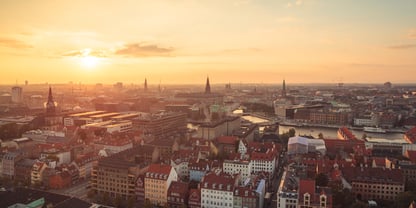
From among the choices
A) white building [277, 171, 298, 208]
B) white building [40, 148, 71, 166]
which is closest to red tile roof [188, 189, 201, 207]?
white building [277, 171, 298, 208]

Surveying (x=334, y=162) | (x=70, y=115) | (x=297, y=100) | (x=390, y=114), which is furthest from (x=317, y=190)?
(x=297, y=100)

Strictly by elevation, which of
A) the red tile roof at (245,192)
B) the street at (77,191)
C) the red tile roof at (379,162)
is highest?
the red tile roof at (379,162)

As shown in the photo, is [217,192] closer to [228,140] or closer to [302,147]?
[228,140]

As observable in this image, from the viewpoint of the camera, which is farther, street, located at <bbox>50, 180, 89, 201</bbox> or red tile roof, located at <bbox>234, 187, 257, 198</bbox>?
street, located at <bbox>50, 180, 89, 201</bbox>

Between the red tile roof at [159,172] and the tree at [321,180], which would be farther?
the tree at [321,180]

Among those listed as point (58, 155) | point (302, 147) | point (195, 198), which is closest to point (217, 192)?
point (195, 198)

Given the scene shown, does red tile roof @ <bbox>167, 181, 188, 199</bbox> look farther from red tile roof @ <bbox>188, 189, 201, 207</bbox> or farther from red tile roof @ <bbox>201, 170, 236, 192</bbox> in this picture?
red tile roof @ <bbox>201, 170, 236, 192</bbox>

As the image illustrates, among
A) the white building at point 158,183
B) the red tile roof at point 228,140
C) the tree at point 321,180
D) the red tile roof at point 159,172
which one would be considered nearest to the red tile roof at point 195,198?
the white building at point 158,183

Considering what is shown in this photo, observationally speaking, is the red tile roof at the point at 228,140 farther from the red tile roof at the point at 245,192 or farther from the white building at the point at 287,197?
the white building at the point at 287,197
